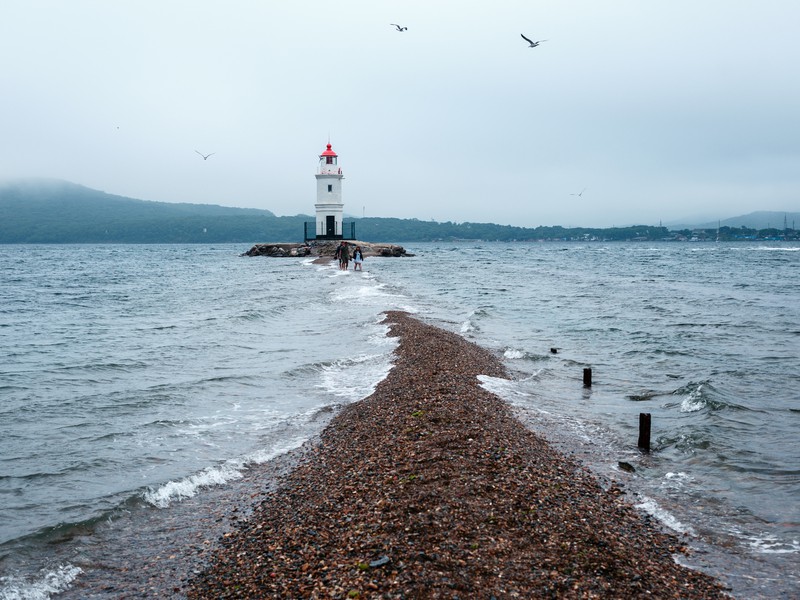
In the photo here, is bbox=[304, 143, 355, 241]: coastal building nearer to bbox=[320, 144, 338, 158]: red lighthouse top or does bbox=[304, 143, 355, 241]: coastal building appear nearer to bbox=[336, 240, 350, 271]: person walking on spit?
bbox=[320, 144, 338, 158]: red lighthouse top

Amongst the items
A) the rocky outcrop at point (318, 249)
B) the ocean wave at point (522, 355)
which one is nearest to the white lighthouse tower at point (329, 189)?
the rocky outcrop at point (318, 249)

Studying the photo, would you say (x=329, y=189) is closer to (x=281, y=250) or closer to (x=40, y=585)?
(x=281, y=250)

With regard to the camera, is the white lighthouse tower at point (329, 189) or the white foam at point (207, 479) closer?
the white foam at point (207, 479)

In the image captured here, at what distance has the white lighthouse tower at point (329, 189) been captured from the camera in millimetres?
75000

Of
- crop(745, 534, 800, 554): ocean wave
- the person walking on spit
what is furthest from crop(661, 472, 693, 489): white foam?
the person walking on spit

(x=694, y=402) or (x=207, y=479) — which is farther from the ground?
(x=694, y=402)

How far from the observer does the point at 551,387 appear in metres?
14.2

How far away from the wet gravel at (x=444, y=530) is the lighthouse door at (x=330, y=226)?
232 ft

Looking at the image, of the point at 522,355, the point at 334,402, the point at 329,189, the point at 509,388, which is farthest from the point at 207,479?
the point at 329,189

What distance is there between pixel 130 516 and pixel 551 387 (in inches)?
372

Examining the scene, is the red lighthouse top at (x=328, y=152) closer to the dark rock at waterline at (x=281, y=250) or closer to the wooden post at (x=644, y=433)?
the dark rock at waterline at (x=281, y=250)

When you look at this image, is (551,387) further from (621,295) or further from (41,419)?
(621,295)

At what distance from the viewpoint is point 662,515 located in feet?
24.0

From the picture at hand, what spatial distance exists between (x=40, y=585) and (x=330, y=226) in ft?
247
